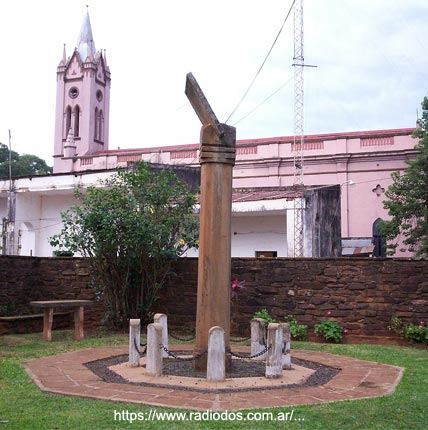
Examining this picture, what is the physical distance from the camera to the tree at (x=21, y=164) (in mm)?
48062

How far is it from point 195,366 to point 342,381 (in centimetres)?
173

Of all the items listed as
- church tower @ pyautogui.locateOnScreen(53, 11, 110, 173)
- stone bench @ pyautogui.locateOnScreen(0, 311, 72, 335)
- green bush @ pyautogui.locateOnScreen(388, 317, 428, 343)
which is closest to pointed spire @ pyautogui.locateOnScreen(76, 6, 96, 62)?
church tower @ pyautogui.locateOnScreen(53, 11, 110, 173)

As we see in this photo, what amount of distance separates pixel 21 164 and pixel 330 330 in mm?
44907

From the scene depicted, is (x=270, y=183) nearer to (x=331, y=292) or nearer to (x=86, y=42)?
(x=331, y=292)

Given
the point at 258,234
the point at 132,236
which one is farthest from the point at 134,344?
the point at 258,234

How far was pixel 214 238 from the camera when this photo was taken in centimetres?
687

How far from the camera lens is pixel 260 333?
26.5ft

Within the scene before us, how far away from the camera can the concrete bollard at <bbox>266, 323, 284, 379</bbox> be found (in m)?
6.59

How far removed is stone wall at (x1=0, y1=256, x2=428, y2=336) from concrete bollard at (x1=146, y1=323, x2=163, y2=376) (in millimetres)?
4910

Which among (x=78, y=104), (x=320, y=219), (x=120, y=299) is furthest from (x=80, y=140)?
(x=120, y=299)

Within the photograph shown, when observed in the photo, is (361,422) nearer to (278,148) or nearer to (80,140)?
(278,148)

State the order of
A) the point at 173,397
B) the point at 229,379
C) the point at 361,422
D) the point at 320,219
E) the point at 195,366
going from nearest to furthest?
the point at 361,422 → the point at 173,397 → the point at 229,379 → the point at 195,366 → the point at 320,219

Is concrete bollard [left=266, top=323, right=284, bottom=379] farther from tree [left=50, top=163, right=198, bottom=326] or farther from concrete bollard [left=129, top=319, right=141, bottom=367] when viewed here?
tree [left=50, top=163, right=198, bottom=326]

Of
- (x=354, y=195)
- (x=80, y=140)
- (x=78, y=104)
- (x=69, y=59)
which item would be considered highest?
(x=69, y=59)
